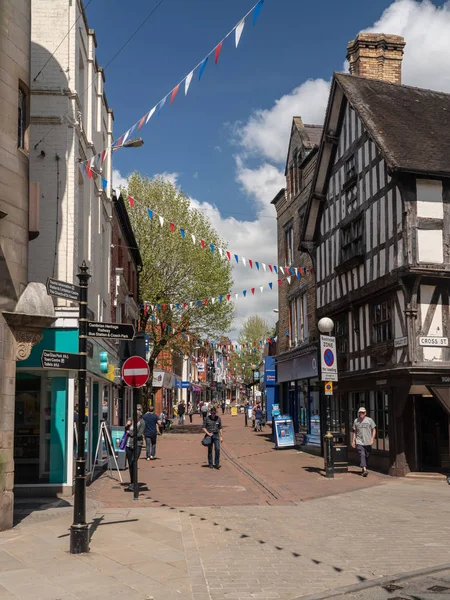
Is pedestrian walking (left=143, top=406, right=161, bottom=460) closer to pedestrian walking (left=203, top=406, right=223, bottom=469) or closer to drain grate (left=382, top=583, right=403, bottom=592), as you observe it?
pedestrian walking (left=203, top=406, right=223, bottom=469)

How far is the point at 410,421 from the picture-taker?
56.2 ft

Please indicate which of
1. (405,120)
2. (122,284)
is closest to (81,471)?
(405,120)

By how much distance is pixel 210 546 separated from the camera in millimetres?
9039

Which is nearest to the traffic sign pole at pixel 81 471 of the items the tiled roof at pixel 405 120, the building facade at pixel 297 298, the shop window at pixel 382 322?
the tiled roof at pixel 405 120

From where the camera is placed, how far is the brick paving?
7.23 meters

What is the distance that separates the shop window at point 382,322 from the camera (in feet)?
59.8

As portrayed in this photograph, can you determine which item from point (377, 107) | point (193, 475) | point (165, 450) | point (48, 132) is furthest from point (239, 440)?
point (48, 132)

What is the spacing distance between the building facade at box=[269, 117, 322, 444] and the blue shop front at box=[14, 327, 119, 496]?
39.6 feet

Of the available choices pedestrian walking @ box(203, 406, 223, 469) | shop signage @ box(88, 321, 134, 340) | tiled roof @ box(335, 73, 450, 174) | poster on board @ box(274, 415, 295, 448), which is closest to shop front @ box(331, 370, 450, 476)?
pedestrian walking @ box(203, 406, 223, 469)

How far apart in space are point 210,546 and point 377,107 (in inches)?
597

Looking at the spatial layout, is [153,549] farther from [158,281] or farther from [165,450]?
[158,281]

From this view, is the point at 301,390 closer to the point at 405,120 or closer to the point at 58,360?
the point at 405,120

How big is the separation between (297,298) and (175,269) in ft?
33.8

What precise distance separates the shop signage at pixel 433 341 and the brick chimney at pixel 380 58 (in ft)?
37.6
